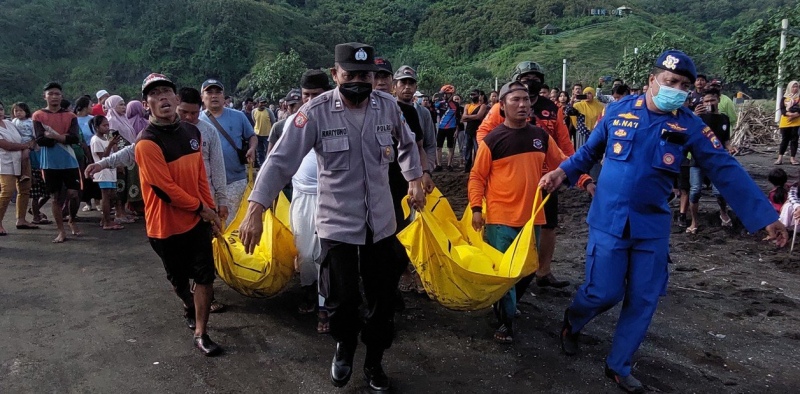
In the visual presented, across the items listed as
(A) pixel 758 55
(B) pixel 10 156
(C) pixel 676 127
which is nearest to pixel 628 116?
(C) pixel 676 127

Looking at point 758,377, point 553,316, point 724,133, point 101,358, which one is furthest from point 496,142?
point 724,133

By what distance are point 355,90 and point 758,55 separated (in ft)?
35.0

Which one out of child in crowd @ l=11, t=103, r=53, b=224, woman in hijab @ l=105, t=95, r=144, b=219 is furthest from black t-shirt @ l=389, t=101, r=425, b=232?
child in crowd @ l=11, t=103, r=53, b=224

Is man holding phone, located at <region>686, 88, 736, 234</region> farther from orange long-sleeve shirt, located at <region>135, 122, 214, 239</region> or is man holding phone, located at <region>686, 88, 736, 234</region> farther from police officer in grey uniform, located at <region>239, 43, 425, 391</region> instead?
orange long-sleeve shirt, located at <region>135, 122, 214, 239</region>

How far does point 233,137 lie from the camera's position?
5.24m

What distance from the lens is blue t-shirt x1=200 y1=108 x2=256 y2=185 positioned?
5.16m

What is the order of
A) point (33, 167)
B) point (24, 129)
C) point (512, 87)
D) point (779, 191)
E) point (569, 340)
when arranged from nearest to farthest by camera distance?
point (569, 340), point (512, 87), point (779, 191), point (24, 129), point (33, 167)

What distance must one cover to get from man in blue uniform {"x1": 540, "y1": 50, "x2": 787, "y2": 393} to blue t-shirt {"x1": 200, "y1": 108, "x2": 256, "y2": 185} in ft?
10.8

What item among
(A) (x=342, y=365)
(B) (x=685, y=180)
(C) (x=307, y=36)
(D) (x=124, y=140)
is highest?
(C) (x=307, y=36)

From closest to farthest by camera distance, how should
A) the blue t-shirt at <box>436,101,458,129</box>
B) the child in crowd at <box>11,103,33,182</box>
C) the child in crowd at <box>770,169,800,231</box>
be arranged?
the child in crowd at <box>770,169,800,231</box>
the child in crowd at <box>11,103,33,182</box>
the blue t-shirt at <box>436,101,458,129</box>

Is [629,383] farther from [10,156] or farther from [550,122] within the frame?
[10,156]

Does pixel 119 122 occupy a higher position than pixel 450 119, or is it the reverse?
pixel 450 119

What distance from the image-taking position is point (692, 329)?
4.28 meters

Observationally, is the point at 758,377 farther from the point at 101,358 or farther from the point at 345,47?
the point at 101,358
